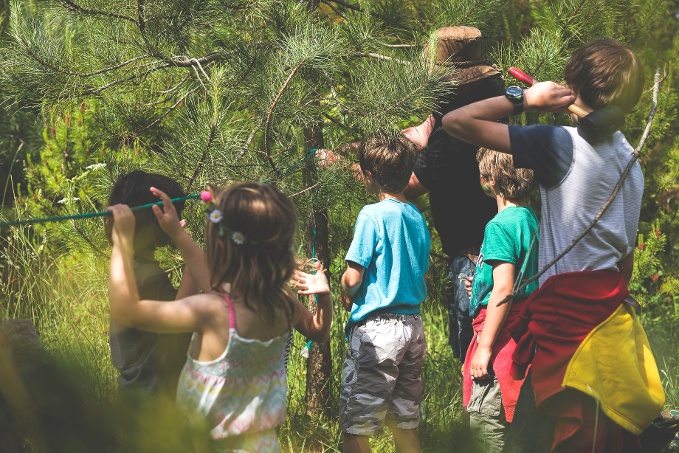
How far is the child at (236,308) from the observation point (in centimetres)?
203

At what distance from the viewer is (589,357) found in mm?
2328

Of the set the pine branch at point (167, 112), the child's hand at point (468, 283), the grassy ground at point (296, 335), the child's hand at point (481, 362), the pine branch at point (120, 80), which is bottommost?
the grassy ground at point (296, 335)

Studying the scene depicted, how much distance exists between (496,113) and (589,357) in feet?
2.29

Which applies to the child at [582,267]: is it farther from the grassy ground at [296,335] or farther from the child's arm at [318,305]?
the grassy ground at [296,335]

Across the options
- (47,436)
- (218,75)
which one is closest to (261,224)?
(218,75)

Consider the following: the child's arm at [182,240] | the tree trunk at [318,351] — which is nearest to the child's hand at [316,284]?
the child's arm at [182,240]

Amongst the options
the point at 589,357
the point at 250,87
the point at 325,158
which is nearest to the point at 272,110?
the point at 250,87

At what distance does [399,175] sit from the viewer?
3.15 metres

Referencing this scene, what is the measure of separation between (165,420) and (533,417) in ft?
5.43

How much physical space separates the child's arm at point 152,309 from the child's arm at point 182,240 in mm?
217

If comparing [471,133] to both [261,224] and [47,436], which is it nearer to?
[261,224]

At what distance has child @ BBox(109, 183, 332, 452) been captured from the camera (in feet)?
6.65

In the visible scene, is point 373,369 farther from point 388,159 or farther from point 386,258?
point 388,159

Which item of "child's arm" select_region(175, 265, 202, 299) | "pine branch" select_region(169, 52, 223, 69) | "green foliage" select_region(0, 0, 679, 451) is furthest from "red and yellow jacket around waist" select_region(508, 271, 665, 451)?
"pine branch" select_region(169, 52, 223, 69)
